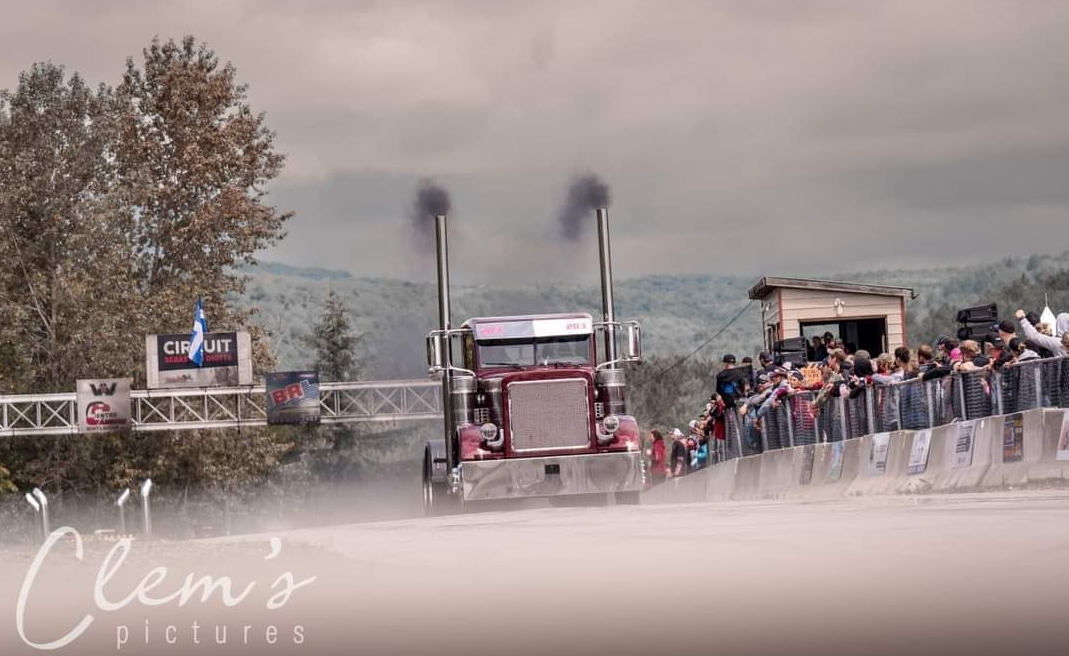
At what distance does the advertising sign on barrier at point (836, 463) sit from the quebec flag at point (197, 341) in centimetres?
3829

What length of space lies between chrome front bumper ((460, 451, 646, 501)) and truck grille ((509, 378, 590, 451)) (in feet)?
0.82

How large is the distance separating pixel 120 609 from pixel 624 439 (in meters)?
15.7

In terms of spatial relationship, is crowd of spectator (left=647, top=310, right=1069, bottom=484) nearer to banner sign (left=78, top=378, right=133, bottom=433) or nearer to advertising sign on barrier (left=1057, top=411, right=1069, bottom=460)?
advertising sign on barrier (left=1057, top=411, right=1069, bottom=460)

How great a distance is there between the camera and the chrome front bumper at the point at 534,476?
88.9ft

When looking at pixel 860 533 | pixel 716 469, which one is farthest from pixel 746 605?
pixel 716 469

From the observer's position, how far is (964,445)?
2030cm

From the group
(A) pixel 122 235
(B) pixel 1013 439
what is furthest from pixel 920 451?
(A) pixel 122 235

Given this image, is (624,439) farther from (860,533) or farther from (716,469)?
(860,533)

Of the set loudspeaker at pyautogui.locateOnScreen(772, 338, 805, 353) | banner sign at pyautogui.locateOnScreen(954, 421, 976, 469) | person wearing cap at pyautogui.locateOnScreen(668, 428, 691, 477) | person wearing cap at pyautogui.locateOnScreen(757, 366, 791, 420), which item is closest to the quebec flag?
person wearing cap at pyautogui.locateOnScreen(668, 428, 691, 477)

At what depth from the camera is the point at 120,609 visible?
12.4m

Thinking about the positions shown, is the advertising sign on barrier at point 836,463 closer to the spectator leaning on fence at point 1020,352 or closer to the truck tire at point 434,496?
the spectator leaning on fence at point 1020,352

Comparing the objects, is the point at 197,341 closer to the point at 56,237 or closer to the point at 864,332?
the point at 56,237

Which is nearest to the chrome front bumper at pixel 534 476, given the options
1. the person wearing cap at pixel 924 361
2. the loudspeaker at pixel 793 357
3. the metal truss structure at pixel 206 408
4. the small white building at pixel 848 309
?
the person wearing cap at pixel 924 361

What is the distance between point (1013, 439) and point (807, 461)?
21.7 ft
